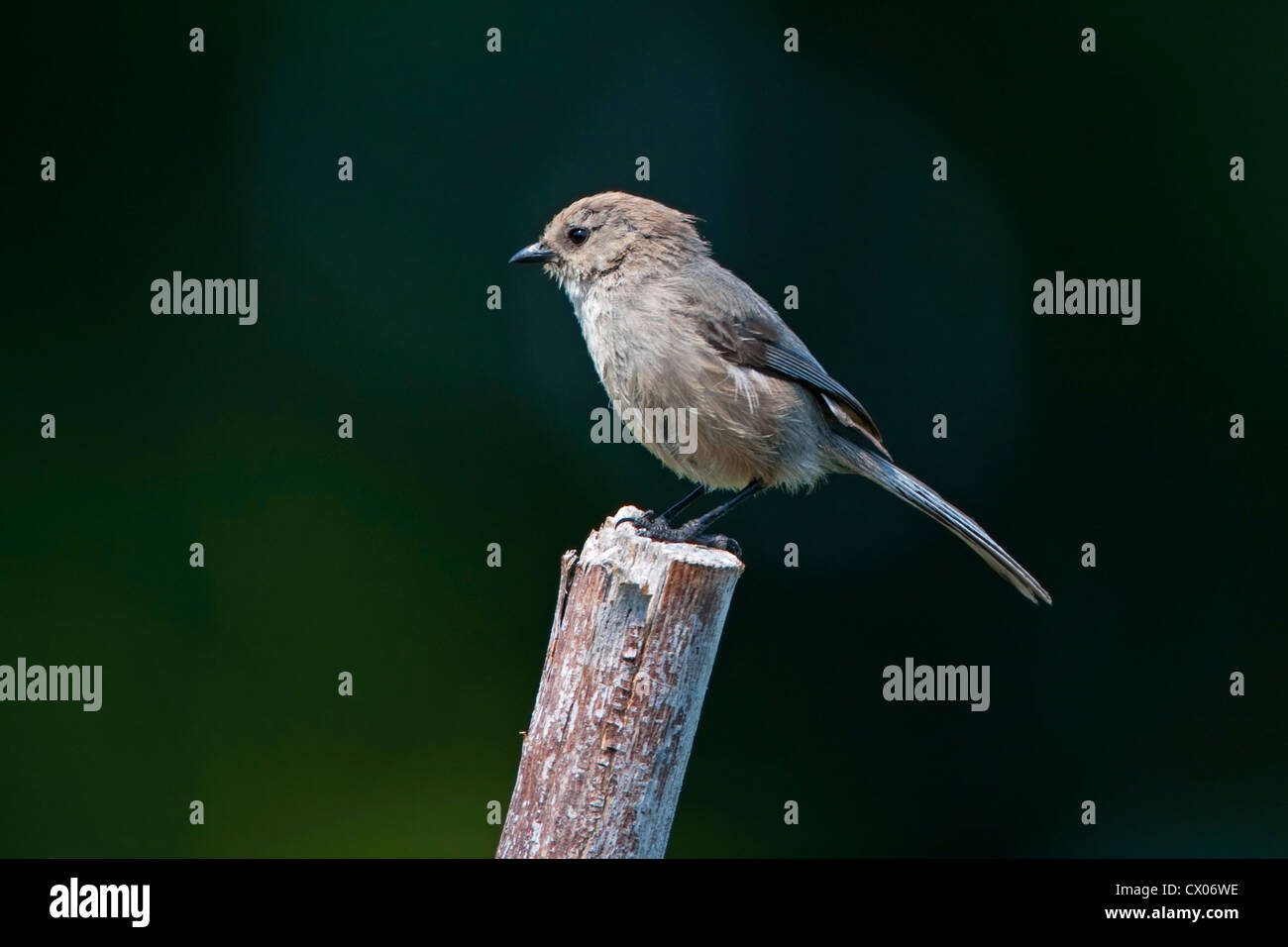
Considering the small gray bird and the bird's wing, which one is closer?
the small gray bird

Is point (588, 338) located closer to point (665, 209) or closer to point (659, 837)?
A: point (665, 209)

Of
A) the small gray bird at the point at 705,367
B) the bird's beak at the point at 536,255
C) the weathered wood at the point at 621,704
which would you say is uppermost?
the bird's beak at the point at 536,255

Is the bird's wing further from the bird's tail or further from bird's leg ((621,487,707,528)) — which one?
bird's leg ((621,487,707,528))

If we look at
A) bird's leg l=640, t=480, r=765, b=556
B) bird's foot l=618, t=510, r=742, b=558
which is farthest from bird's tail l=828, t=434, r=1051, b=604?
bird's foot l=618, t=510, r=742, b=558

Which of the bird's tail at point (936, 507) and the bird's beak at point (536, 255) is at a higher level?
the bird's beak at point (536, 255)

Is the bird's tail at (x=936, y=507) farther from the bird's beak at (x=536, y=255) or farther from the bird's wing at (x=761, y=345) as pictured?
the bird's beak at (x=536, y=255)

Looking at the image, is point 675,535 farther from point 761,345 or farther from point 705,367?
point 761,345

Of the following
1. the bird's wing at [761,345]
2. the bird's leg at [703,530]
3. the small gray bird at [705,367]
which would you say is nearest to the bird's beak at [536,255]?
the small gray bird at [705,367]

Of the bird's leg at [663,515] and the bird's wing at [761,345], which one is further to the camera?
the bird's wing at [761,345]

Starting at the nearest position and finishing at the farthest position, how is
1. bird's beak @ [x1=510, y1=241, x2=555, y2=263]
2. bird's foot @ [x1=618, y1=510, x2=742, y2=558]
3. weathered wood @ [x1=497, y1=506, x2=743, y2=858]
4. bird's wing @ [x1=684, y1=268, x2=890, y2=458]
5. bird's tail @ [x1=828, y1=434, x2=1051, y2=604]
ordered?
weathered wood @ [x1=497, y1=506, x2=743, y2=858]
bird's foot @ [x1=618, y1=510, x2=742, y2=558]
bird's tail @ [x1=828, y1=434, x2=1051, y2=604]
bird's wing @ [x1=684, y1=268, x2=890, y2=458]
bird's beak @ [x1=510, y1=241, x2=555, y2=263]
